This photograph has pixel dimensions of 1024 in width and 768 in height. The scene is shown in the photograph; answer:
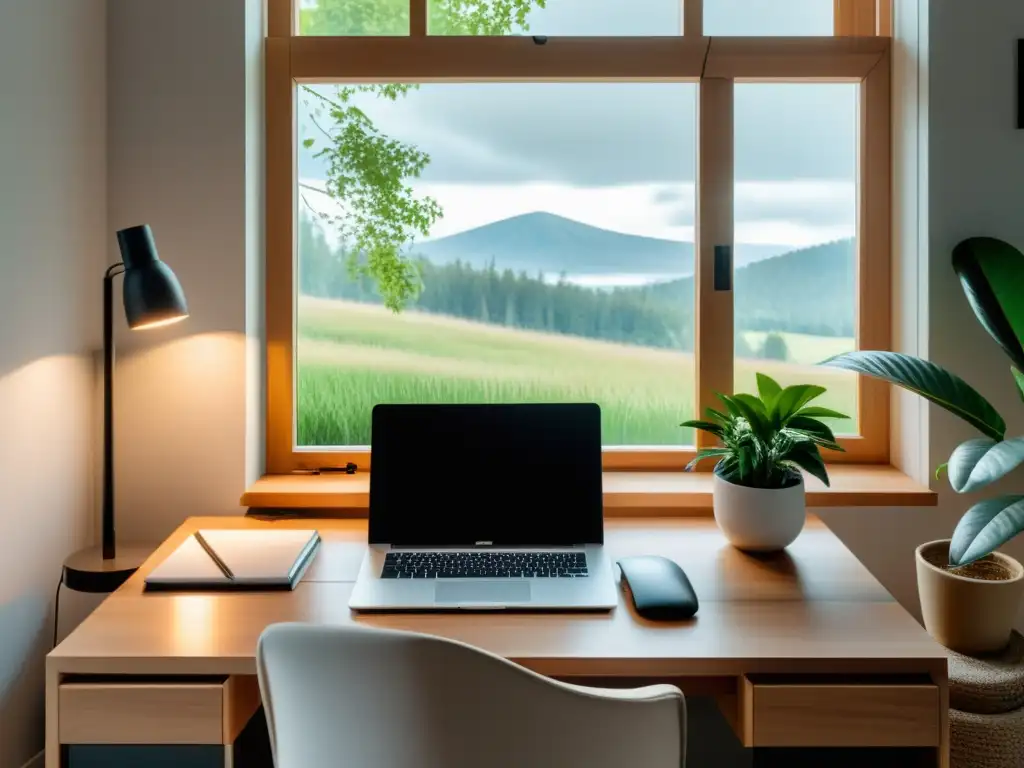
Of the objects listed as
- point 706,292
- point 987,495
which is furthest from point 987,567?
point 706,292

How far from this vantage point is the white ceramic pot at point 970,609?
5.75 ft

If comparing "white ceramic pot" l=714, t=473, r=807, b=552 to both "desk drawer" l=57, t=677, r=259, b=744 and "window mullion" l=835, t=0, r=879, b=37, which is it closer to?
"desk drawer" l=57, t=677, r=259, b=744

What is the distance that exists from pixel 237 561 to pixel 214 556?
0.15 feet

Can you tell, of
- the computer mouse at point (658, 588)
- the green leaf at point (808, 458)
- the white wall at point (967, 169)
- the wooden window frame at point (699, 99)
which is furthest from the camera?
the wooden window frame at point (699, 99)

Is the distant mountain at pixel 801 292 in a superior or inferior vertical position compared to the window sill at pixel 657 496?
superior

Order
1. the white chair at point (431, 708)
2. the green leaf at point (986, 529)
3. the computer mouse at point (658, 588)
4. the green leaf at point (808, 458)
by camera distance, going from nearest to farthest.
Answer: the white chair at point (431, 708), the computer mouse at point (658, 588), the green leaf at point (986, 529), the green leaf at point (808, 458)

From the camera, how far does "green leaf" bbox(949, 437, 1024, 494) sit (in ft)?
5.08

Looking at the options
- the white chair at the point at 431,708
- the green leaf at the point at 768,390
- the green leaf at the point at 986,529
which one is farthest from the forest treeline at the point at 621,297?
the white chair at the point at 431,708

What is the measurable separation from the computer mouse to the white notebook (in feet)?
2.05

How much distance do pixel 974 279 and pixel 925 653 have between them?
96cm

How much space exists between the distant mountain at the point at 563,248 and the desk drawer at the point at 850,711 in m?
1.24

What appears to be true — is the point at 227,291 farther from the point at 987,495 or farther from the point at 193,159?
the point at 987,495

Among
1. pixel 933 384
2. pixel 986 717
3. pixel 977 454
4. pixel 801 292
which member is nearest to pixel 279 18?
pixel 801 292

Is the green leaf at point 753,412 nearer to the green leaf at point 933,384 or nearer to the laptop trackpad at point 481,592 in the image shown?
the green leaf at point 933,384
